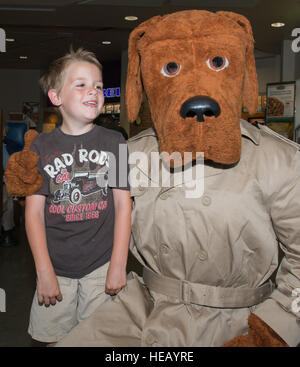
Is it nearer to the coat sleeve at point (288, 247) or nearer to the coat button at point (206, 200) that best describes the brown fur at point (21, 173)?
the coat button at point (206, 200)

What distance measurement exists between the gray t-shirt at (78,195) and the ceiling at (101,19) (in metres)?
5.25

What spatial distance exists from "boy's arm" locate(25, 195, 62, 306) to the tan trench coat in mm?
220

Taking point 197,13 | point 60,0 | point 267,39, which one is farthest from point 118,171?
point 267,39

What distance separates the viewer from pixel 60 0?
644 centimetres

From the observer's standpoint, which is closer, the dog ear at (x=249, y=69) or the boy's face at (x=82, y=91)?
the dog ear at (x=249, y=69)

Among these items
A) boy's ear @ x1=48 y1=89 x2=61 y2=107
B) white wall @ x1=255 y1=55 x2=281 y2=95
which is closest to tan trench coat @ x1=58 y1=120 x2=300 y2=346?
boy's ear @ x1=48 y1=89 x2=61 y2=107

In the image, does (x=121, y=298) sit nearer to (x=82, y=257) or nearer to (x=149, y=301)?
(x=149, y=301)

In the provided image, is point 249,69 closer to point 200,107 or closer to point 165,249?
point 200,107

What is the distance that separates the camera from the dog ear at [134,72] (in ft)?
4.12

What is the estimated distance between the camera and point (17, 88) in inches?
579

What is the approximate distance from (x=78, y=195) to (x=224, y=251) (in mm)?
562

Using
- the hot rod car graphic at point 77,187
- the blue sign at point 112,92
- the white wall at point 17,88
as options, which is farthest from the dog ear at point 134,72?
the white wall at point 17,88

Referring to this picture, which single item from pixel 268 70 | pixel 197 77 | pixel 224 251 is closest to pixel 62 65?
pixel 197 77

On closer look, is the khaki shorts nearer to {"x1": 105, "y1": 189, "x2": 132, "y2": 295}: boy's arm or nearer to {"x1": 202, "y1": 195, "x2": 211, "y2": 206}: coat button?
{"x1": 105, "y1": 189, "x2": 132, "y2": 295}: boy's arm
